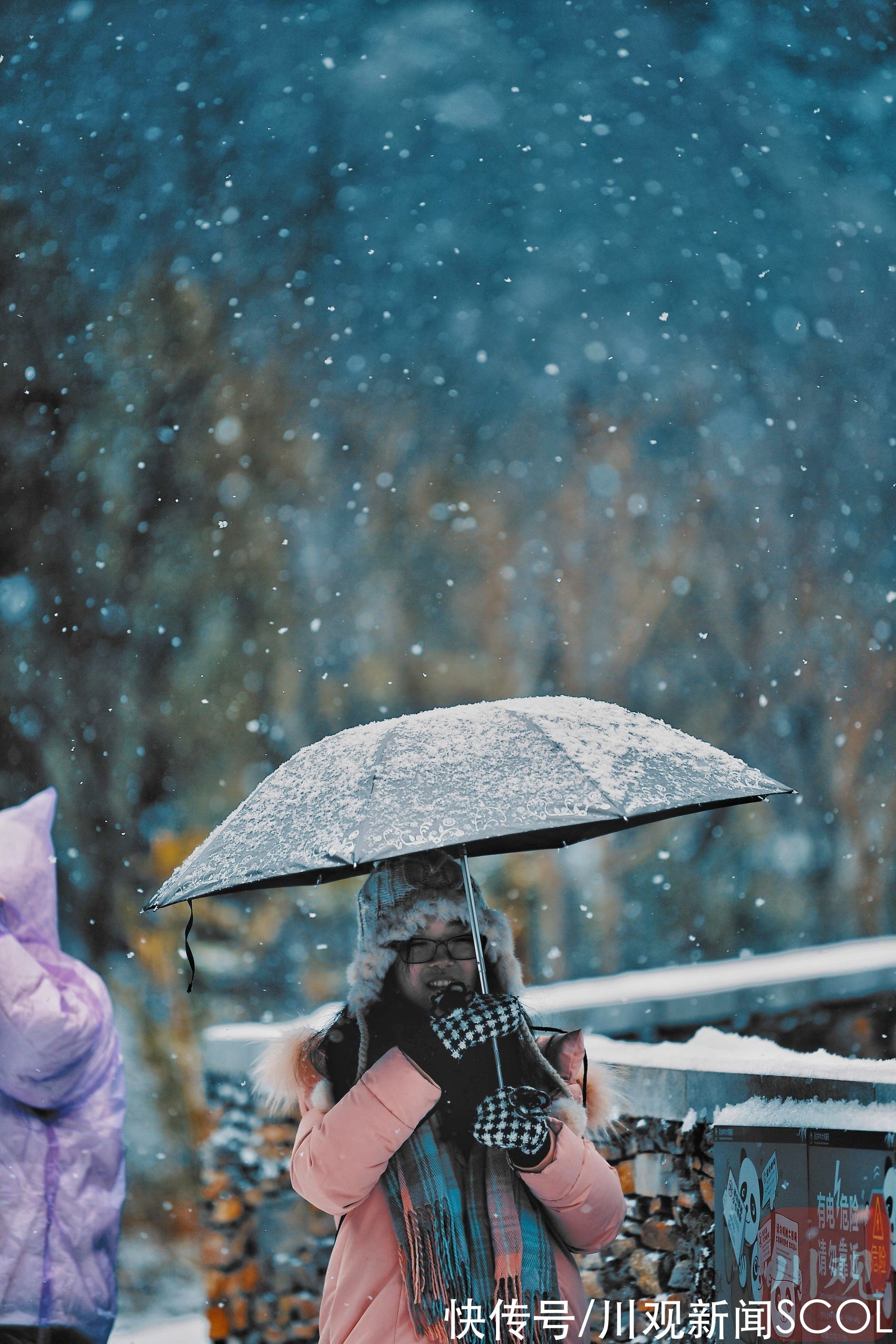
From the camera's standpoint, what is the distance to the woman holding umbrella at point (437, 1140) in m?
1.80

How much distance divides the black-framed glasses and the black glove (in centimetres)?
23

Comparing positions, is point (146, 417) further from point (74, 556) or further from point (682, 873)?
point (682, 873)

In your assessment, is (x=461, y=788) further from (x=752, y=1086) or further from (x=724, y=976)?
(x=724, y=976)

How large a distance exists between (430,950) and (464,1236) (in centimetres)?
47

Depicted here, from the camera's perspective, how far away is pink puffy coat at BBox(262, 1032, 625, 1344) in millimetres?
1792

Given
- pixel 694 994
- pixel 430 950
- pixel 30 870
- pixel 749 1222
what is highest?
pixel 430 950

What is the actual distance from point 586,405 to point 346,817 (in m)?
2.08

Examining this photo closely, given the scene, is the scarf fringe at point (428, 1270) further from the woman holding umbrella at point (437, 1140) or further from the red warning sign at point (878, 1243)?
the red warning sign at point (878, 1243)

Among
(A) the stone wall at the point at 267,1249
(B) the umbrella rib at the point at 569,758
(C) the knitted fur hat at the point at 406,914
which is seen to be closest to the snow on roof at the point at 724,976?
(A) the stone wall at the point at 267,1249

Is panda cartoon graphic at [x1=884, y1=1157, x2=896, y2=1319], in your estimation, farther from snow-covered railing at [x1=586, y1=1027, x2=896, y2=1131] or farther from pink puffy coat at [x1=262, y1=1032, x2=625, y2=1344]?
pink puffy coat at [x1=262, y1=1032, x2=625, y2=1344]

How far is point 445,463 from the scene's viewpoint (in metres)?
3.40

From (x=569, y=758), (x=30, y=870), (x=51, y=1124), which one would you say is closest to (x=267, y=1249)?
(x=51, y=1124)

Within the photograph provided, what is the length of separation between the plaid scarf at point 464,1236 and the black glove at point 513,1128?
116 mm

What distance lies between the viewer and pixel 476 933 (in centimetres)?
192
